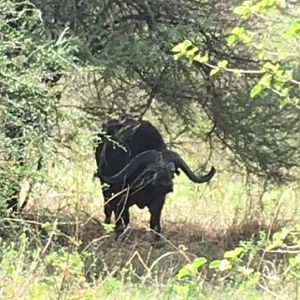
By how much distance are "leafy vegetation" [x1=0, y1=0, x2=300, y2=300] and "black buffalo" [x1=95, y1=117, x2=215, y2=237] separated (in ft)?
0.94

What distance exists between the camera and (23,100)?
27.7ft

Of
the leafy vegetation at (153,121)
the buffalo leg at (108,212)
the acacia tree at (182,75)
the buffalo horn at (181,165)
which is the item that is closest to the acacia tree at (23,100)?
the leafy vegetation at (153,121)

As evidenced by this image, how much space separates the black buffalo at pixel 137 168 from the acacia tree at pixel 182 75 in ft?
1.12

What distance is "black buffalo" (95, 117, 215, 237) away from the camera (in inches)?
489

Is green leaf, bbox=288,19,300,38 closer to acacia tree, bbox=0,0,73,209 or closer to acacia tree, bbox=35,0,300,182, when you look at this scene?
acacia tree, bbox=0,0,73,209

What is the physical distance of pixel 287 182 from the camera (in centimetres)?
1300

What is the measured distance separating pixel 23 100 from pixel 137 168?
4.26 metres

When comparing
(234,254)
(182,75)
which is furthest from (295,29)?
(182,75)

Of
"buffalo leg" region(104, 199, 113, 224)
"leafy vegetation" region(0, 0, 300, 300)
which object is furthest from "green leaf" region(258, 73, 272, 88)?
"buffalo leg" region(104, 199, 113, 224)

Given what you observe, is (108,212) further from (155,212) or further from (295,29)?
(295,29)

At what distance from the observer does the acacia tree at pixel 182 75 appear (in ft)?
35.0

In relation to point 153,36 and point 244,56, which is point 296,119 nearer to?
point 244,56

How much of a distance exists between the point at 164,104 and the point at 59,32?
3035mm

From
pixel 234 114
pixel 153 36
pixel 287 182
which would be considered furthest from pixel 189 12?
pixel 287 182
